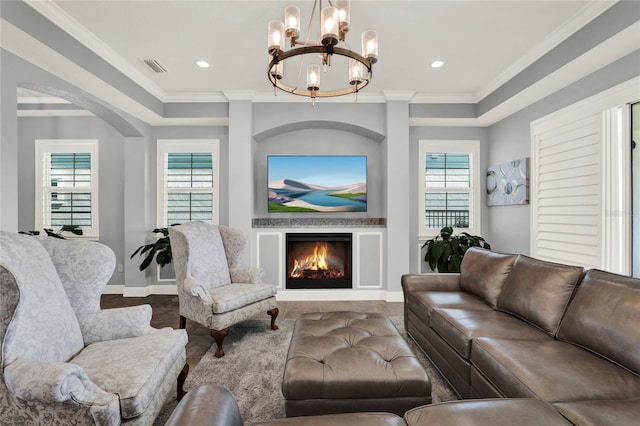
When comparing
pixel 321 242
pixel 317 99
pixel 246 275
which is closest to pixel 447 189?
pixel 321 242

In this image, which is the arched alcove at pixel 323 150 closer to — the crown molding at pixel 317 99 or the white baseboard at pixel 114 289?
the crown molding at pixel 317 99

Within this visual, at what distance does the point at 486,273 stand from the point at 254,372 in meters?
1.94

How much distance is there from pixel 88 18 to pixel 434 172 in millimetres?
4232

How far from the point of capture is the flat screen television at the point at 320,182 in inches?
174

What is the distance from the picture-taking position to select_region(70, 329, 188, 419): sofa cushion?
4.15 ft

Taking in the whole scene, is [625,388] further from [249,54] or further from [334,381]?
[249,54]

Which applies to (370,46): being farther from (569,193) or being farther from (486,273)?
(569,193)

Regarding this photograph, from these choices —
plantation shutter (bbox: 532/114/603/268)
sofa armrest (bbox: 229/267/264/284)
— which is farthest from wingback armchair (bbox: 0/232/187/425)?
plantation shutter (bbox: 532/114/603/268)

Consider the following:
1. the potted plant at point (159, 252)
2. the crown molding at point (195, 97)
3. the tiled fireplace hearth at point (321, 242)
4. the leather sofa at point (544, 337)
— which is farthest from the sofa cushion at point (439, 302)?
the crown molding at point (195, 97)

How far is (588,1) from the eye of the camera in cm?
229

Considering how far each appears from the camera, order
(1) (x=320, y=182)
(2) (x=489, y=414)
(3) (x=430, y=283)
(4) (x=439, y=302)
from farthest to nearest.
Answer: (1) (x=320, y=182) → (3) (x=430, y=283) → (4) (x=439, y=302) → (2) (x=489, y=414)

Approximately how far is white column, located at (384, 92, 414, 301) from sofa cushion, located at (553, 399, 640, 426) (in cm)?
294

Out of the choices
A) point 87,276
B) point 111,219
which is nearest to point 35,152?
point 111,219

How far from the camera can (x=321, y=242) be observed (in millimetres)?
4328
